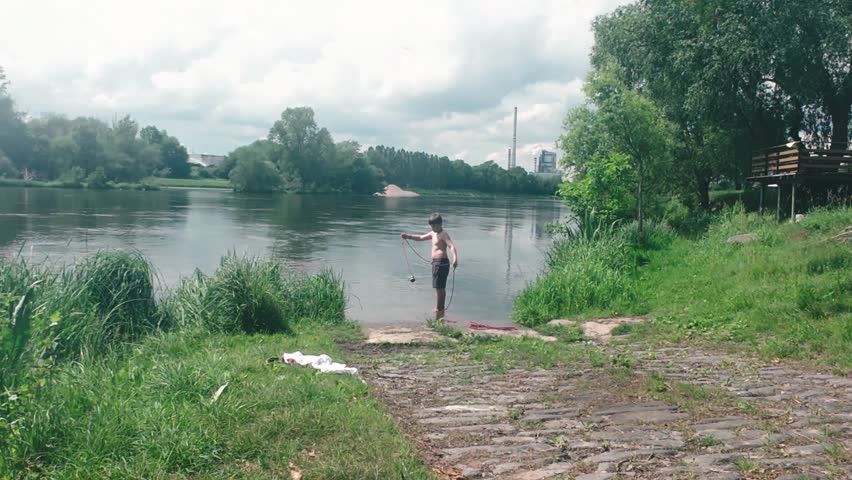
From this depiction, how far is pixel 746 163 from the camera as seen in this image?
30344mm

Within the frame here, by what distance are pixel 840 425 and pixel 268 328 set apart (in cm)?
751

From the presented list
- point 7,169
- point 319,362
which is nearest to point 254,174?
point 7,169

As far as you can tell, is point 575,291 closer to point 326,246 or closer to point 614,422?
point 614,422

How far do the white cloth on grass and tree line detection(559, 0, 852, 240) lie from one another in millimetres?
16343

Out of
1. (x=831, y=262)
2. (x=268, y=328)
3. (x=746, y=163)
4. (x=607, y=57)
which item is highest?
(x=607, y=57)

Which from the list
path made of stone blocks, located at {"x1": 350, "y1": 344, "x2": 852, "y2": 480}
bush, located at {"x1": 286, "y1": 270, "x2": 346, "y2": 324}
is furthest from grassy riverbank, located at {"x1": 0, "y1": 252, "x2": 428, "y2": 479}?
bush, located at {"x1": 286, "y1": 270, "x2": 346, "y2": 324}

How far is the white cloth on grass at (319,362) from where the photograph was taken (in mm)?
7402

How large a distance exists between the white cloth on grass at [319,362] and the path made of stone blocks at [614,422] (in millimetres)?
297

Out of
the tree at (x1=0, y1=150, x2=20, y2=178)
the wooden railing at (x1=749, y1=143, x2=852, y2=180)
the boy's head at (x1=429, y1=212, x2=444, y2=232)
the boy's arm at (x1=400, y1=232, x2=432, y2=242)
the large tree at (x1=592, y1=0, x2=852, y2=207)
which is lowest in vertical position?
the boy's arm at (x1=400, y1=232, x2=432, y2=242)

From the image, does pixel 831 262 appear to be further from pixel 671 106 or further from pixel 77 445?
pixel 671 106

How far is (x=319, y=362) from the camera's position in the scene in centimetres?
773

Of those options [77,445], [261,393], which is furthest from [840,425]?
[77,445]

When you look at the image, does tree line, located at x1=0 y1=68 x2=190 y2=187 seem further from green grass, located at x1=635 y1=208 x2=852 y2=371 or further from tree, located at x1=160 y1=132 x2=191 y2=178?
green grass, located at x1=635 y1=208 x2=852 y2=371

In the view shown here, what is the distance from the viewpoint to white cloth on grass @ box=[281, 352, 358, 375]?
7402 mm
